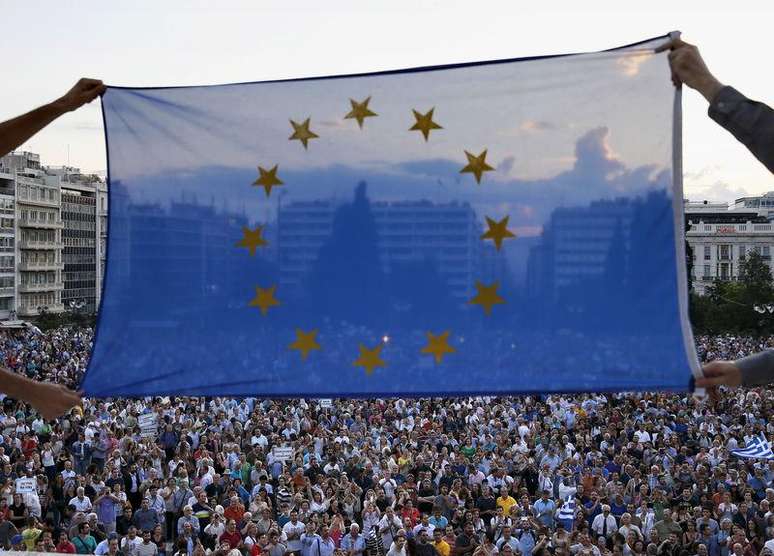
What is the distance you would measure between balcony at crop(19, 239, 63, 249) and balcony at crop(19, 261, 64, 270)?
1.60 m

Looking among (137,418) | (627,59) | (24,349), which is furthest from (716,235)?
(627,59)

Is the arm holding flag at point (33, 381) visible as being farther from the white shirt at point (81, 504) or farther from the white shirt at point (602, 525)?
the white shirt at point (81, 504)

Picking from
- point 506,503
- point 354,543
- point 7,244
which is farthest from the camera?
point 7,244

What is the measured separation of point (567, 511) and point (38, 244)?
100 m

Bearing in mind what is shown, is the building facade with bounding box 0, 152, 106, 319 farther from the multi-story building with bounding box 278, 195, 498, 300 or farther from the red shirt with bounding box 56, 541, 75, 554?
the multi-story building with bounding box 278, 195, 498, 300

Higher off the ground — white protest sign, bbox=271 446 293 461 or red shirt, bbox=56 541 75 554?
white protest sign, bbox=271 446 293 461

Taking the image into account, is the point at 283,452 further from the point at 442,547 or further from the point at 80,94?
the point at 80,94

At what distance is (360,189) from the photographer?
453 cm

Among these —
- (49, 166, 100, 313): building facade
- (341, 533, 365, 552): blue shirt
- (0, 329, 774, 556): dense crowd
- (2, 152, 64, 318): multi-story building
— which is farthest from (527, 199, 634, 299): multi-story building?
(49, 166, 100, 313): building facade

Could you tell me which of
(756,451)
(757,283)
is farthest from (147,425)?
(757,283)

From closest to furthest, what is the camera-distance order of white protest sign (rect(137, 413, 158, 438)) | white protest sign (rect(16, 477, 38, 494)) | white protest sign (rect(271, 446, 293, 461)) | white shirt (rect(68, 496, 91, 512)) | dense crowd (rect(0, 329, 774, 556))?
dense crowd (rect(0, 329, 774, 556)), white shirt (rect(68, 496, 91, 512)), white protest sign (rect(16, 477, 38, 494)), white protest sign (rect(271, 446, 293, 461)), white protest sign (rect(137, 413, 158, 438))

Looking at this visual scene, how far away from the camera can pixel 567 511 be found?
14062 millimetres

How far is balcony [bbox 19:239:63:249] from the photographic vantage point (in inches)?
4092

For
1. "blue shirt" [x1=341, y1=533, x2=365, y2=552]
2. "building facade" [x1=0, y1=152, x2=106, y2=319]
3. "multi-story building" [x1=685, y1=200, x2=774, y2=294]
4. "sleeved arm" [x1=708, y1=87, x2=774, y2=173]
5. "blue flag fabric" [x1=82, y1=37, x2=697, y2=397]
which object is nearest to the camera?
"sleeved arm" [x1=708, y1=87, x2=774, y2=173]
